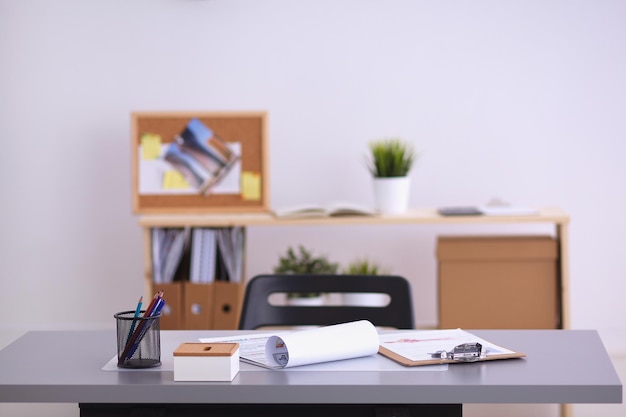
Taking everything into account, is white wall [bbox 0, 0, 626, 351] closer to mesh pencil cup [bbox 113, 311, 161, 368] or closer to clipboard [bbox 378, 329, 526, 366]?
clipboard [bbox 378, 329, 526, 366]

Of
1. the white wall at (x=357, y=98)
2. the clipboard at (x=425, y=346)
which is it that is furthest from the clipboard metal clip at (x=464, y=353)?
the white wall at (x=357, y=98)

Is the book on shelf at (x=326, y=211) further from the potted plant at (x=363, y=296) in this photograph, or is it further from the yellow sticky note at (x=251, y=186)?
the potted plant at (x=363, y=296)

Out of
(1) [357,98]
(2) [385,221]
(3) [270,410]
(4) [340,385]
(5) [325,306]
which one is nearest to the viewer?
(4) [340,385]

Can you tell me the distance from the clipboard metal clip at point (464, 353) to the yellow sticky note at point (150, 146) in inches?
86.6

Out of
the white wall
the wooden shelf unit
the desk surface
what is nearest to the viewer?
the desk surface

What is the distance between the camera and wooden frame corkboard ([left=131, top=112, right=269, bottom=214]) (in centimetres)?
350

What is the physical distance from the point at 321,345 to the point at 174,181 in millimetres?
2106

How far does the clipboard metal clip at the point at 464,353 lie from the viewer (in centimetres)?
150

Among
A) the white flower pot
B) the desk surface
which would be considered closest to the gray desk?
the desk surface

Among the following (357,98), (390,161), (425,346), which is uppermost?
(357,98)

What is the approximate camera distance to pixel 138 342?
4.94 feet

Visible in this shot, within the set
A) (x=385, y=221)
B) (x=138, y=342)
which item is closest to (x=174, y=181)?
(x=385, y=221)

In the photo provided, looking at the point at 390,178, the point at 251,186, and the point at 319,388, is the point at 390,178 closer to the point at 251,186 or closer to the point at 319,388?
the point at 251,186

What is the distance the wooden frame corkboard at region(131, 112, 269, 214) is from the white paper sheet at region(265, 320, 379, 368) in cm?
Result: 197
